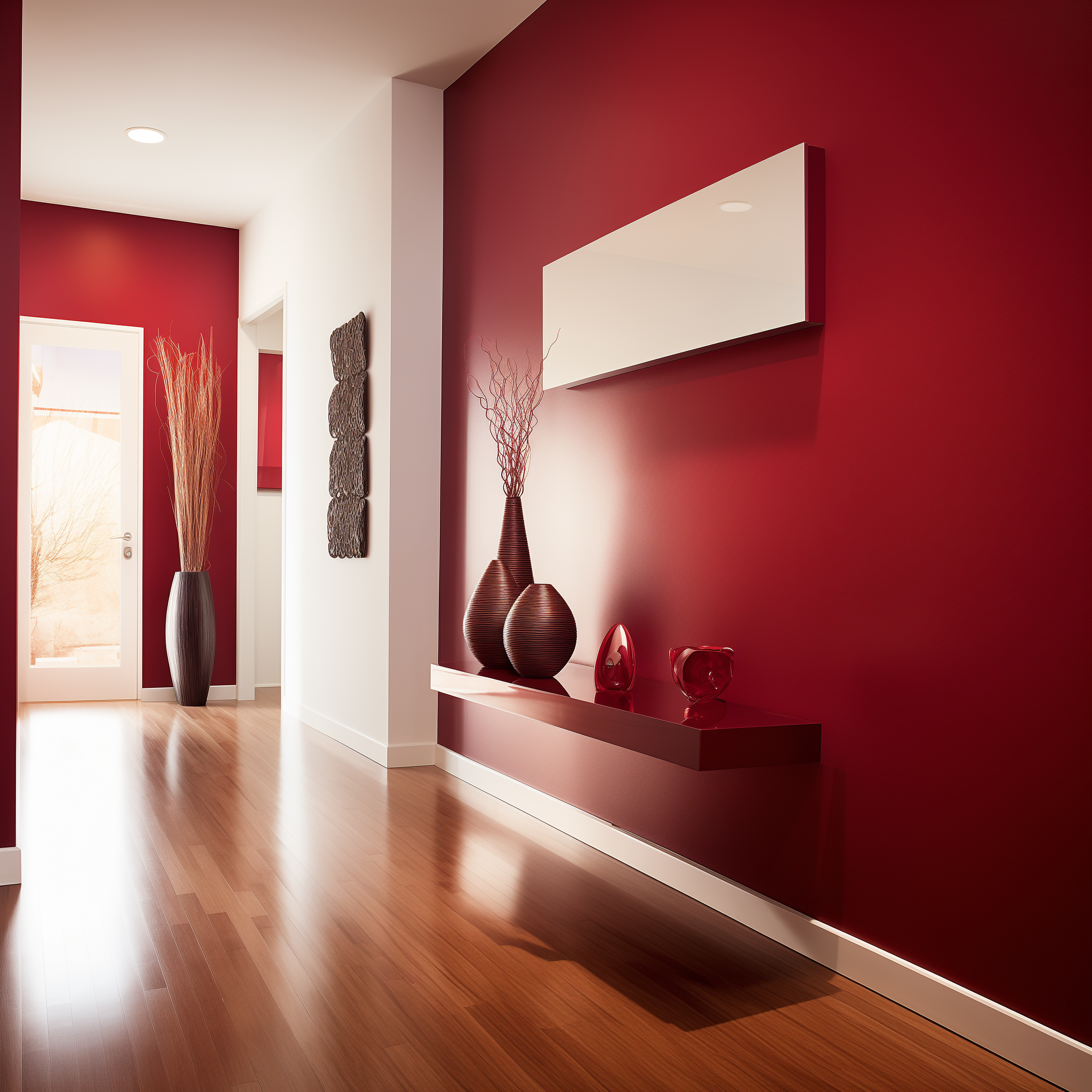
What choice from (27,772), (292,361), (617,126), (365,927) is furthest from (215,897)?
(292,361)

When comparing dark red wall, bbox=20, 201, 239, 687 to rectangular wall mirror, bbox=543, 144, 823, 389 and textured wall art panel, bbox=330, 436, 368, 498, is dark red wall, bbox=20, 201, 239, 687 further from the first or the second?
rectangular wall mirror, bbox=543, 144, 823, 389

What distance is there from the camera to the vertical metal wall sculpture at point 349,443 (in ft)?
Answer: 15.4

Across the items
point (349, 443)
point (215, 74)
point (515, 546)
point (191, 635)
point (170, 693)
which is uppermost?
point (215, 74)

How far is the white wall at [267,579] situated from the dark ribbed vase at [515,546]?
363 centimetres

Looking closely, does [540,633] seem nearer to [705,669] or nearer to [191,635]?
[705,669]

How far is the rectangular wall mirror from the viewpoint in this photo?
241 centimetres

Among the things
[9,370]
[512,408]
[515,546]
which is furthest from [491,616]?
[9,370]

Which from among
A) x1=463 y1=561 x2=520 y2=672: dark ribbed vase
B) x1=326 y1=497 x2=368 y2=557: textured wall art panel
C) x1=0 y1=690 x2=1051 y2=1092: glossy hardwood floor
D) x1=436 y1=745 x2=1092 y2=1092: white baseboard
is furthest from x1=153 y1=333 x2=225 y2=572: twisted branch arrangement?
x1=436 y1=745 x2=1092 y2=1092: white baseboard

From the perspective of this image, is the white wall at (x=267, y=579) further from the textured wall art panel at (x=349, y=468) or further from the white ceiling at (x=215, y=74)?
the white ceiling at (x=215, y=74)

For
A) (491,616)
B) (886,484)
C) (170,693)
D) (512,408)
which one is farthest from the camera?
(170,693)

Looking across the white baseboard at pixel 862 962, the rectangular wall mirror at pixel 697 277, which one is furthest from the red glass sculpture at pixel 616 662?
the rectangular wall mirror at pixel 697 277

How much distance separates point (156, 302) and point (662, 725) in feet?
17.3

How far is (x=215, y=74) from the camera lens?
4.36 m

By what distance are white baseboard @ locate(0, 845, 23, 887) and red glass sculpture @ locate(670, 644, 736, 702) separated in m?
1.91
